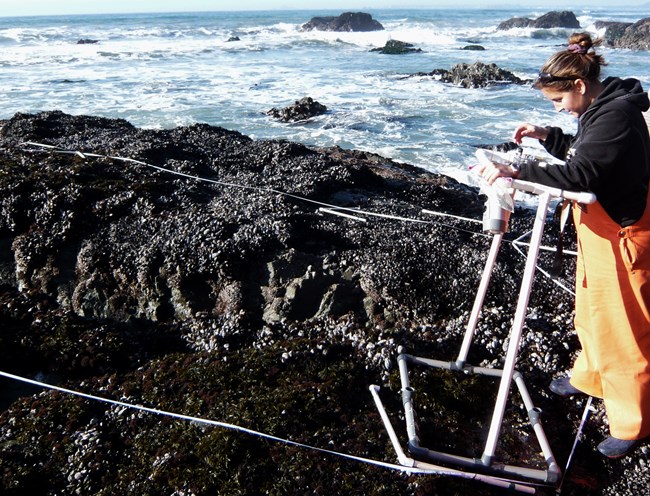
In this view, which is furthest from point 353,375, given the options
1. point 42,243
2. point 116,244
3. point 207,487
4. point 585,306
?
point 42,243

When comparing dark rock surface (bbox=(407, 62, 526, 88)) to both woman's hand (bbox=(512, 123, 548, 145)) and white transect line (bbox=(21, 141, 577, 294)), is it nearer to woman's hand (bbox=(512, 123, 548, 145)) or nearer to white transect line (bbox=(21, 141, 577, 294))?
white transect line (bbox=(21, 141, 577, 294))

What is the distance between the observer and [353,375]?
3273 mm

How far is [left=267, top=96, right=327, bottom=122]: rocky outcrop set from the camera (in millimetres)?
13422

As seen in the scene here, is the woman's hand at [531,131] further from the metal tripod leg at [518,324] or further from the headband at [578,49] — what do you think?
the metal tripod leg at [518,324]

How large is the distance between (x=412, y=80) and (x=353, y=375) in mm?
18919

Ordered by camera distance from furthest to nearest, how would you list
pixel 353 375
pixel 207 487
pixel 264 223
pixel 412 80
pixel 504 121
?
1. pixel 412 80
2. pixel 504 121
3. pixel 264 223
4. pixel 353 375
5. pixel 207 487

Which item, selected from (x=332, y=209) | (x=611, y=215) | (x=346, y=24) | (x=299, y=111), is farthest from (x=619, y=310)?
(x=346, y=24)

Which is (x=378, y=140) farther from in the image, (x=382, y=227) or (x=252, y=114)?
(x=382, y=227)

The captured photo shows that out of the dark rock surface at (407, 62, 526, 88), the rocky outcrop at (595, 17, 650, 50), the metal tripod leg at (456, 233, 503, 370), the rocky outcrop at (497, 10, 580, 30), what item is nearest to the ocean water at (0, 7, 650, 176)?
the dark rock surface at (407, 62, 526, 88)

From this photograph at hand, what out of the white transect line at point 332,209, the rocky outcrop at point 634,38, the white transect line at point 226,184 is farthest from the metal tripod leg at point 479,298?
the rocky outcrop at point 634,38

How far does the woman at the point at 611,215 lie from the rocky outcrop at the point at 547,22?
53.0 meters

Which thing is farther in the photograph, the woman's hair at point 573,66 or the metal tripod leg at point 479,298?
the metal tripod leg at point 479,298

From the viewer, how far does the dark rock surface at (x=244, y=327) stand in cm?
276

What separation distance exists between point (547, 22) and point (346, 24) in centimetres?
1848
